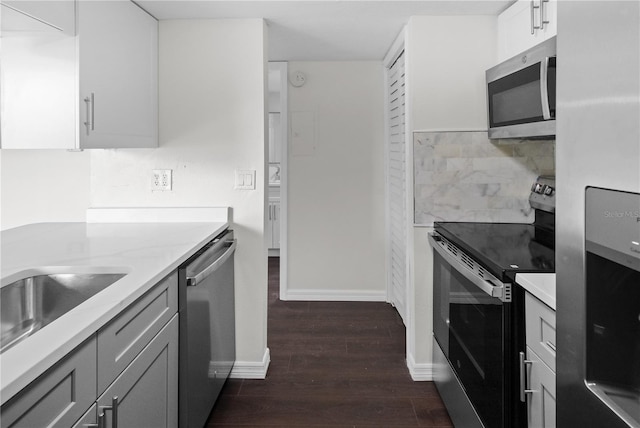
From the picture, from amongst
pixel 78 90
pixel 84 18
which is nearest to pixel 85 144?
pixel 78 90

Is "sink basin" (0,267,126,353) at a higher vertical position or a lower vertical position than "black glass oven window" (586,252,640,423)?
lower

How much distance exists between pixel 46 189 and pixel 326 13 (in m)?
1.84

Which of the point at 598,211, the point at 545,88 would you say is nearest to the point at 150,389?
the point at 598,211

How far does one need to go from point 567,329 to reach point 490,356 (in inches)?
40.8

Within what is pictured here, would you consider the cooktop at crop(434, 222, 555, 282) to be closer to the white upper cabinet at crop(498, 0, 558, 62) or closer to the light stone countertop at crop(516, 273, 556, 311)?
the light stone countertop at crop(516, 273, 556, 311)

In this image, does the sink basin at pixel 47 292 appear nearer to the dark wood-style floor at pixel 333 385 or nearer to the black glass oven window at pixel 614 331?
the dark wood-style floor at pixel 333 385

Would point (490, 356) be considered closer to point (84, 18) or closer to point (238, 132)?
point (238, 132)

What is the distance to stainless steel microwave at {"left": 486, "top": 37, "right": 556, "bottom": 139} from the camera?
188 centimetres

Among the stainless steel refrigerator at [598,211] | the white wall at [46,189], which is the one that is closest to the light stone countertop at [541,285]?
the stainless steel refrigerator at [598,211]

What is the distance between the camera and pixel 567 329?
0.76m

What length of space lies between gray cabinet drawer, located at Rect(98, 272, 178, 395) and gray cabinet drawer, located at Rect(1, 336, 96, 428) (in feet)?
0.20

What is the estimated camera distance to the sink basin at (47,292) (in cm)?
152

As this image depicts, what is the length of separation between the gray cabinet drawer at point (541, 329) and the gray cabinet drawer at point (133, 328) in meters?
1.17

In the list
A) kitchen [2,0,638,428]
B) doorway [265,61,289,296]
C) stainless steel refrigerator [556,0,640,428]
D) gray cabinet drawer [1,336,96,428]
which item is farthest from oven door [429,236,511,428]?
doorway [265,61,289,296]
